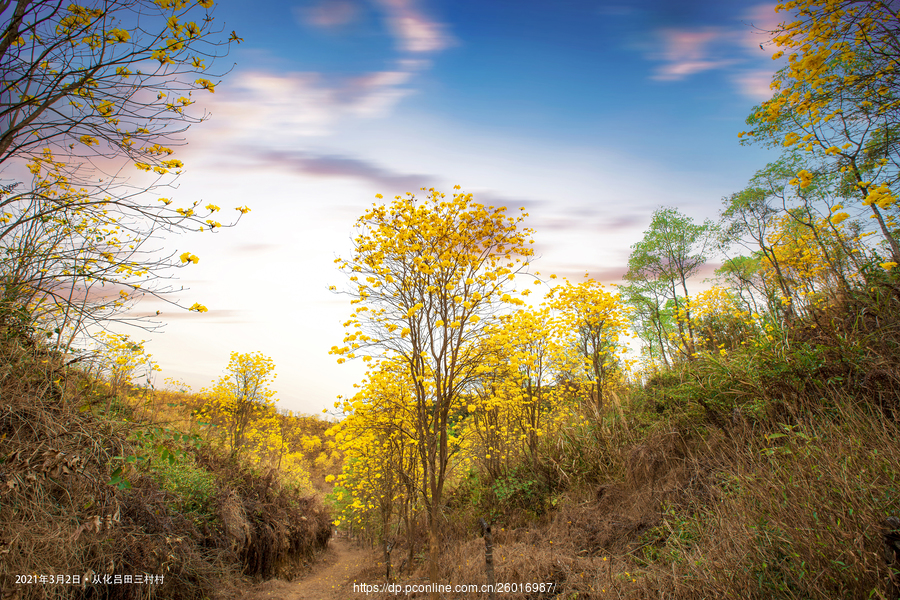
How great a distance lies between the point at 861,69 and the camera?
4309 mm

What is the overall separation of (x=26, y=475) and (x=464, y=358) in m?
5.58

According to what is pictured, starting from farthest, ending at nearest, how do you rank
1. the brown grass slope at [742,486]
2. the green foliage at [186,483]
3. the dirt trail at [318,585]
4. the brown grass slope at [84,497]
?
1. the dirt trail at [318,585]
2. the green foliage at [186,483]
3. the brown grass slope at [84,497]
4. the brown grass slope at [742,486]

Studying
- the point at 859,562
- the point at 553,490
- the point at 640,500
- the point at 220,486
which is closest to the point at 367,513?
the point at 220,486

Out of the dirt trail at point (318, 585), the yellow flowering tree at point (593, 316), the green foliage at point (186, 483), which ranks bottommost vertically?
the dirt trail at point (318, 585)

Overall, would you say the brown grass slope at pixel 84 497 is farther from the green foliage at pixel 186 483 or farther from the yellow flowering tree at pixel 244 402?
the yellow flowering tree at pixel 244 402

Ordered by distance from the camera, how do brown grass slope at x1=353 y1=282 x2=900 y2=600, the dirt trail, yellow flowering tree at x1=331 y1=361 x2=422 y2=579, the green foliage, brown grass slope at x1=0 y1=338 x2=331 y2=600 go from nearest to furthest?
brown grass slope at x1=353 y1=282 x2=900 y2=600, brown grass slope at x1=0 y1=338 x2=331 y2=600, the green foliage, yellow flowering tree at x1=331 y1=361 x2=422 y2=579, the dirt trail

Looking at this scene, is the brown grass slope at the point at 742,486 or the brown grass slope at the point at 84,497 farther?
the brown grass slope at the point at 84,497

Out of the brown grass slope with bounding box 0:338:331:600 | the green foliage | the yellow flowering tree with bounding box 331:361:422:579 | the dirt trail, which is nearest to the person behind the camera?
the brown grass slope with bounding box 0:338:331:600

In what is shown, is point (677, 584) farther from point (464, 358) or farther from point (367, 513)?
point (367, 513)

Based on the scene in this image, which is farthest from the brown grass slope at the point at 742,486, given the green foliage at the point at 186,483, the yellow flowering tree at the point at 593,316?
the green foliage at the point at 186,483

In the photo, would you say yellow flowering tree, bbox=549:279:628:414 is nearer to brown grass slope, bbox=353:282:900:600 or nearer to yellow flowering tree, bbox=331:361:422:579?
brown grass slope, bbox=353:282:900:600

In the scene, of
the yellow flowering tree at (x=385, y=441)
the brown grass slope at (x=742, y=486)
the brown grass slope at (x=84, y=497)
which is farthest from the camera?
the yellow flowering tree at (x=385, y=441)

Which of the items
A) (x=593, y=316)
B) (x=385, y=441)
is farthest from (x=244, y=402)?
(x=593, y=316)

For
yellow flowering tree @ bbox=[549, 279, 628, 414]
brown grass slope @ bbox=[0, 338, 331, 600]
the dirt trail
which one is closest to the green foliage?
brown grass slope @ bbox=[0, 338, 331, 600]
